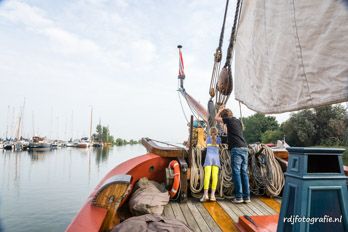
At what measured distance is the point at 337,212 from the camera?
1.56 meters

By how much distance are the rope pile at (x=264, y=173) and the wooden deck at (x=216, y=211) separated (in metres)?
0.16

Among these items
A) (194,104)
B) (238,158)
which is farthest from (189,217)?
(194,104)

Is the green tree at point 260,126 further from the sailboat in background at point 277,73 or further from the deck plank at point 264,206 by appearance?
the sailboat in background at point 277,73

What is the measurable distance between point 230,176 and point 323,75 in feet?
9.40

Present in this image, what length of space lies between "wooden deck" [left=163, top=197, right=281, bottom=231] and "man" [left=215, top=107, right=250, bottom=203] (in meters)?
0.16

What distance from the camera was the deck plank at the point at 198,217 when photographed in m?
2.90

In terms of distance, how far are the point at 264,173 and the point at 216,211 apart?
1.25m

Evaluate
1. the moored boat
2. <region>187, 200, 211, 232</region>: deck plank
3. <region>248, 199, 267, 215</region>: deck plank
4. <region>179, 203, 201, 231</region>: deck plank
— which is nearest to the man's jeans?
<region>248, 199, 267, 215</region>: deck plank

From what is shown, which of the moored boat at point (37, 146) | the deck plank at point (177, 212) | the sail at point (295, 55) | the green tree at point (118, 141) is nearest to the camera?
the sail at point (295, 55)

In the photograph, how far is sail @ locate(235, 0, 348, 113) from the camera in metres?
1.54

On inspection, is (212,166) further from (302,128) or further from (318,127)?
(318,127)

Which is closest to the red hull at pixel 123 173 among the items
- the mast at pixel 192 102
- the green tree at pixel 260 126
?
the mast at pixel 192 102

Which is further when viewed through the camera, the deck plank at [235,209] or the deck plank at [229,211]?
the deck plank at [235,209]

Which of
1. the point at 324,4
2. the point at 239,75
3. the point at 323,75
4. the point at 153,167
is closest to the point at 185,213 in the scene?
the point at 153,167
